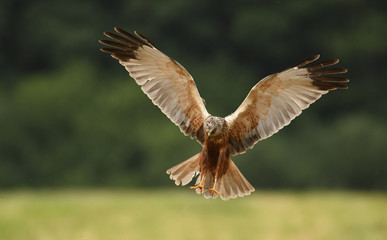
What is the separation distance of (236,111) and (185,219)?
23.3 feet

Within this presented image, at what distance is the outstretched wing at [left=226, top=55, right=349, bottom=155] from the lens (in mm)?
6699

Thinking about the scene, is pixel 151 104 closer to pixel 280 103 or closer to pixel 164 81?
pixel 164 81

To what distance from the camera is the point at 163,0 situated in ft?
115

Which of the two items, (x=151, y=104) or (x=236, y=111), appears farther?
(x=151, y=104)

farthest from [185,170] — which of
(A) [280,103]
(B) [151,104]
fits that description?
(B) [151,104]

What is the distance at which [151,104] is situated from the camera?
29.4 meters

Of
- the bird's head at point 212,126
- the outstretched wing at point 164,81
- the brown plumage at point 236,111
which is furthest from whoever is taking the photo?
the outstretched wing at point 164,81

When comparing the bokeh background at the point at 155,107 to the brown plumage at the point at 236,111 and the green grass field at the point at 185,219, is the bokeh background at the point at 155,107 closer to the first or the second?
the green grass field at the point at 185,219

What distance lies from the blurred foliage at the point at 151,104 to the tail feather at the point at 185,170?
719 inches

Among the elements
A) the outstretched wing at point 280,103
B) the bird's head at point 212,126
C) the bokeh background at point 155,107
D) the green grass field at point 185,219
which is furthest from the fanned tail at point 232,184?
the bokeh background at point 155,107

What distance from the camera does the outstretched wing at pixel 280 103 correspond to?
670cm

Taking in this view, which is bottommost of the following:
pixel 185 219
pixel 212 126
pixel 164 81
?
pixel 212 126

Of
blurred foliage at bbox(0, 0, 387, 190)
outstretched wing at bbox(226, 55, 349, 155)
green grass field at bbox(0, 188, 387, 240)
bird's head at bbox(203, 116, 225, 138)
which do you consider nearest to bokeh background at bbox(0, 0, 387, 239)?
blurred foliage at bbox(0, 0, 387, 190)

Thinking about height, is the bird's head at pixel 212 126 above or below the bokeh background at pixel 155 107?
below
